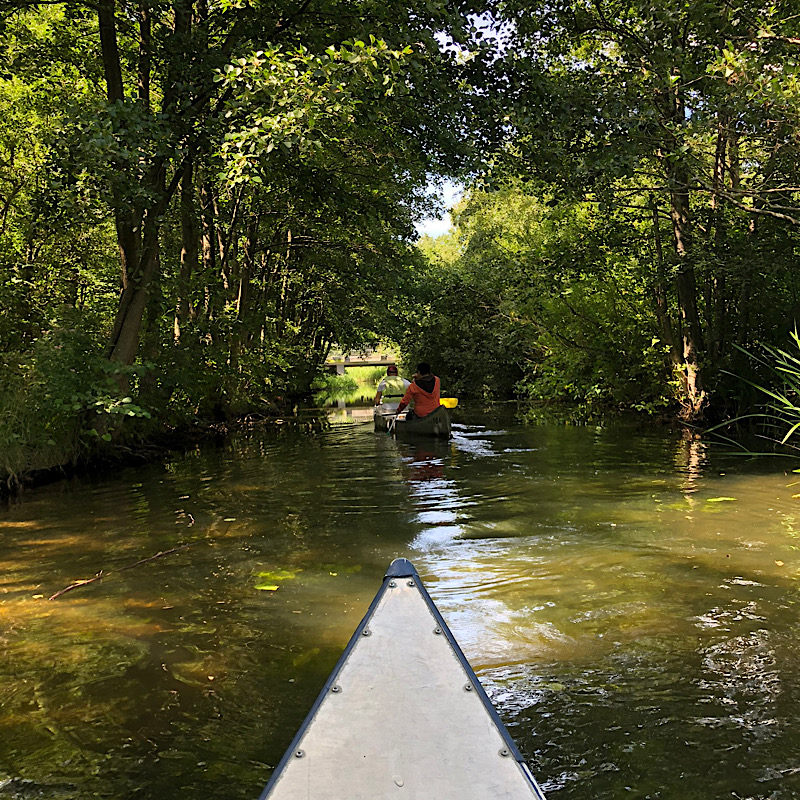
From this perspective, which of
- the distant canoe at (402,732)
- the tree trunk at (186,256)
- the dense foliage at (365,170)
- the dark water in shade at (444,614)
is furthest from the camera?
the tree trunk at (186,256)

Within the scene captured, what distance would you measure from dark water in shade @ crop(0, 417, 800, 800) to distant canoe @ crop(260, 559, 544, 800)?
2.83ft

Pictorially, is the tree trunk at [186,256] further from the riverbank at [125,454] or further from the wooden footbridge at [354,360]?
the wooden footbridge at [354,360]

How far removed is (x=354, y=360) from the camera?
8281 centimetres

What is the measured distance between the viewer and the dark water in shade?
3.44 meters

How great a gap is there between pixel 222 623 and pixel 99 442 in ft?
27.7

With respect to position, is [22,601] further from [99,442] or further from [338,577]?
[99,442]

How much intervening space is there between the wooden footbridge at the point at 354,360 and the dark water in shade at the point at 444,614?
45.4 m

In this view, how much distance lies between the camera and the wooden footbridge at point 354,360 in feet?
207

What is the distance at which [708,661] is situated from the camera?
174 inches

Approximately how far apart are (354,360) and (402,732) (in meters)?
80.5

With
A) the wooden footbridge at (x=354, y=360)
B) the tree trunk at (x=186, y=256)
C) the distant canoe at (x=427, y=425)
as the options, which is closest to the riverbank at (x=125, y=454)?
the tree trunk at (x=186, y=256)

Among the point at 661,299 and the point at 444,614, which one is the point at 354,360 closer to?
the point at 661,299

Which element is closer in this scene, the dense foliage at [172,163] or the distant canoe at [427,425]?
the dense foliage at [172,163]

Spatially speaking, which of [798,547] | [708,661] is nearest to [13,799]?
[708,661]
